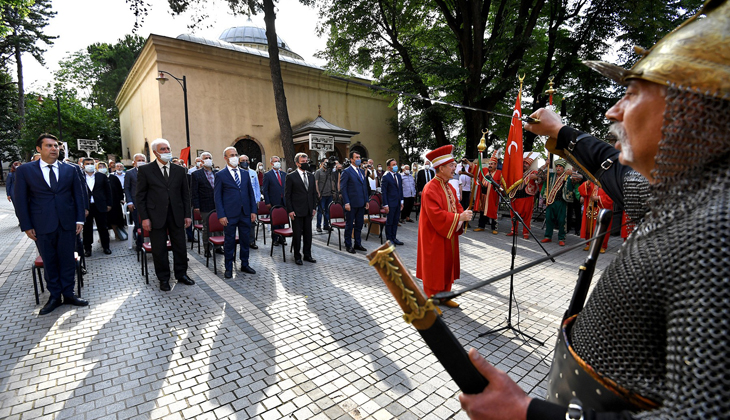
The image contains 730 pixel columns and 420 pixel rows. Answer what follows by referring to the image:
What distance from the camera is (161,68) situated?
57.2 ft

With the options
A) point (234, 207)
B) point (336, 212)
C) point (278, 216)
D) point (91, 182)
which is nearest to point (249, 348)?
point (234, 207)

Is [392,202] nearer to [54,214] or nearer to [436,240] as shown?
[436,240]

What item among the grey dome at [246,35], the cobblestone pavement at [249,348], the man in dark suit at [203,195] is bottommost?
the cobblestone pavement at [249,348]

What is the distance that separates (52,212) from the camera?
4.70 m

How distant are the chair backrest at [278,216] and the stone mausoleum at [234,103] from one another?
12.5 metres

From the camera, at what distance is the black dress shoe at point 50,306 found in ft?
15.1

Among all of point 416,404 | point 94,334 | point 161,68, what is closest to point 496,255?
point 416,404

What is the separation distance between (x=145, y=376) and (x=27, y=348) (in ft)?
5.64

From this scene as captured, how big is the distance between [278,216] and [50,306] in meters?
4.01

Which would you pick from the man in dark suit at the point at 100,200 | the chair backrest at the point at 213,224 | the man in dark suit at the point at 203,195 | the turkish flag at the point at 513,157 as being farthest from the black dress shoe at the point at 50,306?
the turkish flag at the point at 513,157

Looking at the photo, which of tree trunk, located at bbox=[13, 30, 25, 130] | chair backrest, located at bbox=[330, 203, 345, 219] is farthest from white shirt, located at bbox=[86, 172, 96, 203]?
tree trunk, located at bbox=[13, 30, 25, 130]

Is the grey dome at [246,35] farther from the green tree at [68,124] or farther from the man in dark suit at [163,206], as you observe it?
the man in dark suit at [163,206]

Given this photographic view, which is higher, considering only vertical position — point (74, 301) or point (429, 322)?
point (429, 322)

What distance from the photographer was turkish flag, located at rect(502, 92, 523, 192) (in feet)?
16.8
